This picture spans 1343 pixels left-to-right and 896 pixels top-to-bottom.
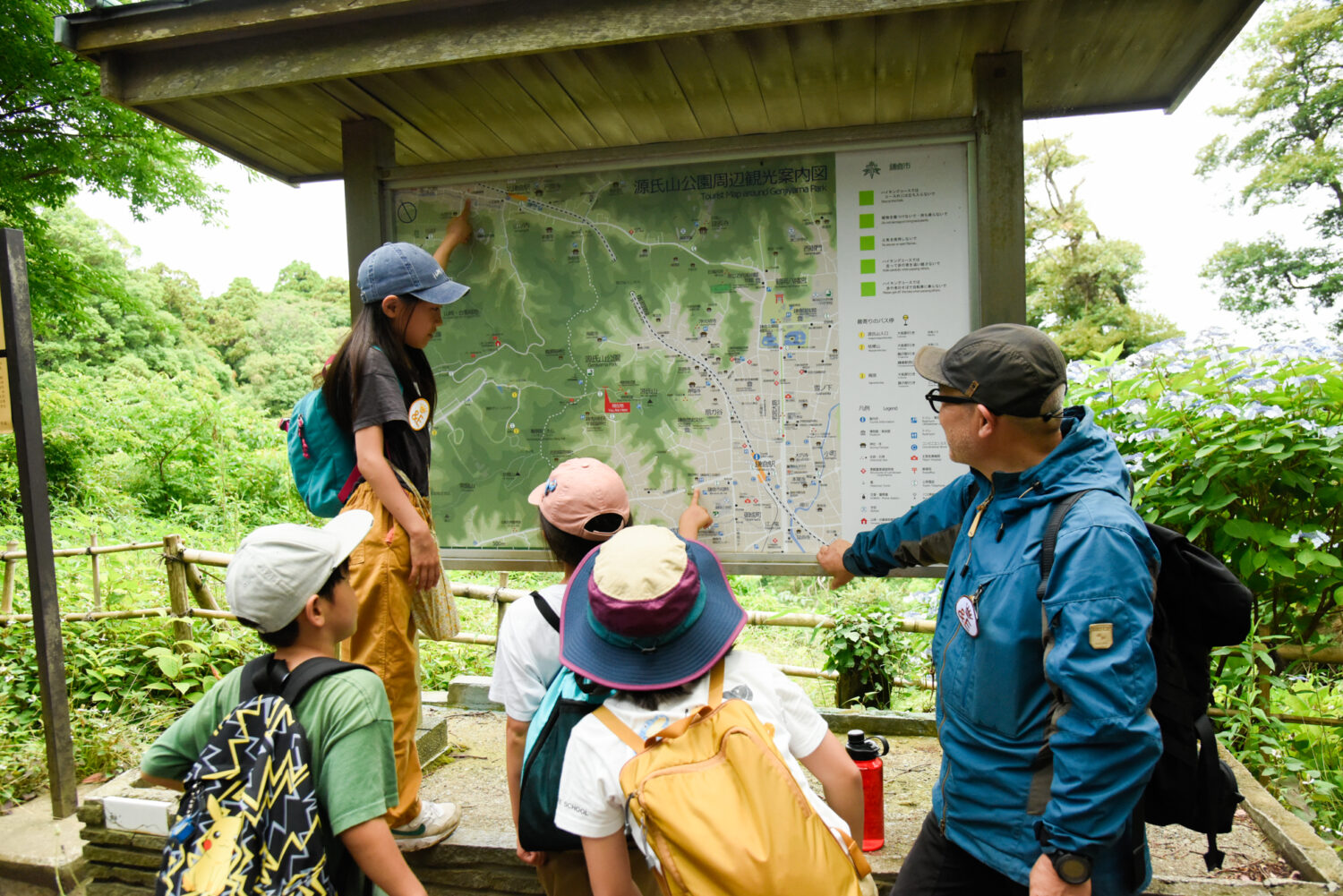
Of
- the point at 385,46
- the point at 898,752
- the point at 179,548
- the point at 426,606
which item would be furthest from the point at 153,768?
the point at 179,548

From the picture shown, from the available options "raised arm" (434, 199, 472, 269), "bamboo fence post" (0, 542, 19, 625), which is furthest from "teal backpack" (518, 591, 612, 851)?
"bamboo fence post" (0, 542, 19, 625)

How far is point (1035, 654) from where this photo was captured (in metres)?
1.55

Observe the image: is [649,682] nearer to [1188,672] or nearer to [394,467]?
[1188,672]

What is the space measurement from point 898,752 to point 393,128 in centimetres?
327

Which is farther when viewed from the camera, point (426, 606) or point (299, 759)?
point (426, 606)

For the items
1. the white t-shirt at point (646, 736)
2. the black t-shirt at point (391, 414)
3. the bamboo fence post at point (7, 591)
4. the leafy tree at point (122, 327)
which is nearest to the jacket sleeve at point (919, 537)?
the white t-shirt at point (646, 736)

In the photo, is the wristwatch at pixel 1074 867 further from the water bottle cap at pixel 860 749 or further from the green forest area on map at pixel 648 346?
the green forest area on map at pixel 648 346

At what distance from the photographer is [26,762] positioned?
4.04 meters

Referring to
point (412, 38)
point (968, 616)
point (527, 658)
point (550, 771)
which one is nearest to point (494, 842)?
point (527, 658)

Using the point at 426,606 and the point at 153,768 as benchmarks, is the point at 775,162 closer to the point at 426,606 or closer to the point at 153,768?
the point at 426,606

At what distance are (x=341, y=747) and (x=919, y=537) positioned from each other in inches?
62.9

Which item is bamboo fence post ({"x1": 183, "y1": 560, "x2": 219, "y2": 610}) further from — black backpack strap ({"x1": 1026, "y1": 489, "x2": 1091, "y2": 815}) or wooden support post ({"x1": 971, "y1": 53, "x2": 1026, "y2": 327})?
black backpack strap ({"x1": 1026, "y1": 489, "x2": 1091, "y2": 815})

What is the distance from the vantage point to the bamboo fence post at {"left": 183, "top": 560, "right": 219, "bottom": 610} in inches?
206

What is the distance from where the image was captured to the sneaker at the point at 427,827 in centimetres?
262
